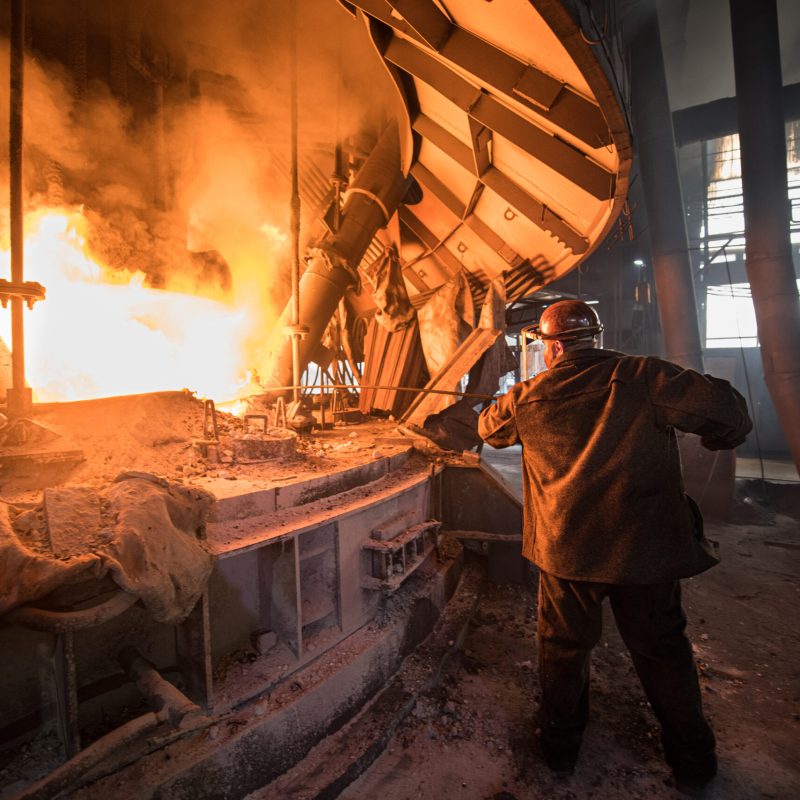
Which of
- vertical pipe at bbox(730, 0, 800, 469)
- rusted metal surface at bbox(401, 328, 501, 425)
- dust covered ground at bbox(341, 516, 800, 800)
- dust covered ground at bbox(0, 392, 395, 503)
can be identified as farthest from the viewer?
vertical pipe at bbox(730, 0, 800, 469)

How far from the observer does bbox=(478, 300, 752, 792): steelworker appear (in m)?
1.93

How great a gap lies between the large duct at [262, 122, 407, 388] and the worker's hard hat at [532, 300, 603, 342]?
366 cm

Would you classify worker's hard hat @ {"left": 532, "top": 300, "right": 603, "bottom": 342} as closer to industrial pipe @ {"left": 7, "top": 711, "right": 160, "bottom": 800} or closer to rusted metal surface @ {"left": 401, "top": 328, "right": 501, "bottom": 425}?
industrial pipe @ {"left": 7, "top": 711, "right": 160, "bottom": 800}

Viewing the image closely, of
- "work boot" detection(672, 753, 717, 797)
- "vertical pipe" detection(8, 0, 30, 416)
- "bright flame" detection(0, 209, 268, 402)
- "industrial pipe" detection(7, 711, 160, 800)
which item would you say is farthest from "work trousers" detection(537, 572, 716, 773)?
"bright flame" detection(0, 209, 268, 402)

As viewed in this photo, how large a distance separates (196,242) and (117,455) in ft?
16.2

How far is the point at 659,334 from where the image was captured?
10.9 meters

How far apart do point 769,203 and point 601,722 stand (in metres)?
Answer: 8.25

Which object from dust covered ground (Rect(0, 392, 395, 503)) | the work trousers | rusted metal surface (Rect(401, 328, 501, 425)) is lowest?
the work trousers

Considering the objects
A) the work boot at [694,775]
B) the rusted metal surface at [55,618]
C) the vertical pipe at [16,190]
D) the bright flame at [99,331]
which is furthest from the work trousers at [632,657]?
the bright flame at [99,331]

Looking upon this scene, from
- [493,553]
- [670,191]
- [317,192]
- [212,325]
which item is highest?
[670,191]

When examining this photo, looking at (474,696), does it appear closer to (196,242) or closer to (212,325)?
(212,325)

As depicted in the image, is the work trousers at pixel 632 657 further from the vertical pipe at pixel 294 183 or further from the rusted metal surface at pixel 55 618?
the vertical pipe at pixel 294 183

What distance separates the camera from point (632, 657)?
83.4 inches

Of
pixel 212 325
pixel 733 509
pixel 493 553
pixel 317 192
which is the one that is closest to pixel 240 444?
pixel 493 553
